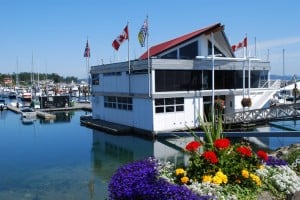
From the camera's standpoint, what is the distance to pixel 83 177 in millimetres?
17016

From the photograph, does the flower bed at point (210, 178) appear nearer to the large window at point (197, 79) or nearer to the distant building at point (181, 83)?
the distant building at point (181, 83)

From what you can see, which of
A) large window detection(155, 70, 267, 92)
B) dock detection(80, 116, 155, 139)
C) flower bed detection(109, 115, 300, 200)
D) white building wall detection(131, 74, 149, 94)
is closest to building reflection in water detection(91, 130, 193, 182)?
dock detection(80, 116, 155, 139)

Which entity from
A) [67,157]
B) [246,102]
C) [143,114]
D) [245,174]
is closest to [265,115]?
[246,102]

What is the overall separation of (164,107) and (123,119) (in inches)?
221

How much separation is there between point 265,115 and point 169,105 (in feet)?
27.7

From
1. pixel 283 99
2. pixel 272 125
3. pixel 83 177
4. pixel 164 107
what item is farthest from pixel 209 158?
pixel 283 99

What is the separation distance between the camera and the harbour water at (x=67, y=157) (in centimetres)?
1492

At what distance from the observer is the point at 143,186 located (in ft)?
18.1

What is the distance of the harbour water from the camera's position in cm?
1492

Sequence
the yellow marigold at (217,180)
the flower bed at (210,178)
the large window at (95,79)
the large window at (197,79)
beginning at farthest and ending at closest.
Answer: the large window at (95,79), the large window at (197,79), the yellow marigold at (217,180), the flower bed at (210,178)

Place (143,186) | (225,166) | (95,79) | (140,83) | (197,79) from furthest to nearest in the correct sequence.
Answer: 1. (95,79)
2. (197,79)
3. (140,83)
4. (225,166)
5. (143,186)

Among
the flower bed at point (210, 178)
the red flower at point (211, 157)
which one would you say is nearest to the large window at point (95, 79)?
the flower bed at point (210, 178)

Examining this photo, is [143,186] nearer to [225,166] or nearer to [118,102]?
[225,166]

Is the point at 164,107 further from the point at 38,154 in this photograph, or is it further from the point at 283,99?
the point at 283,99
